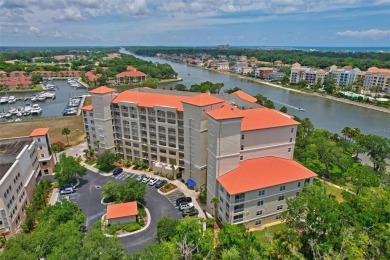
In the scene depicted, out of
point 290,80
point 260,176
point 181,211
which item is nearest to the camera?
point 260,176

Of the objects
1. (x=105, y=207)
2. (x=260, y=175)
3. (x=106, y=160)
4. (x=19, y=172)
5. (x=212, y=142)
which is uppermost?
(x=212, y=142)

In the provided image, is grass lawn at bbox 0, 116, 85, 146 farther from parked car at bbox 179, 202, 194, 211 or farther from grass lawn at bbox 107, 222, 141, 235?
parked car at bbox 179, 202, 194, 211

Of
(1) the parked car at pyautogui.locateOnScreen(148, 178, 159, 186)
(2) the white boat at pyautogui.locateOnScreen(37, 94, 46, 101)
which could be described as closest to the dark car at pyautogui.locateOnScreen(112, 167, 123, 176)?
(1) the parked car at pyautogui.locateOnScreen(148, 178, 159, 186)

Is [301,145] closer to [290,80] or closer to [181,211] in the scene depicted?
[181,211]

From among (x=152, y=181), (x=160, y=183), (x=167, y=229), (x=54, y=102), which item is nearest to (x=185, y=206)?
(x=167, y=229)

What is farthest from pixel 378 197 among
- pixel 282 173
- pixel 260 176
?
pixel 260 176

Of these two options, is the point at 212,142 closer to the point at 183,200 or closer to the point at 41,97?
the point at 183,200
